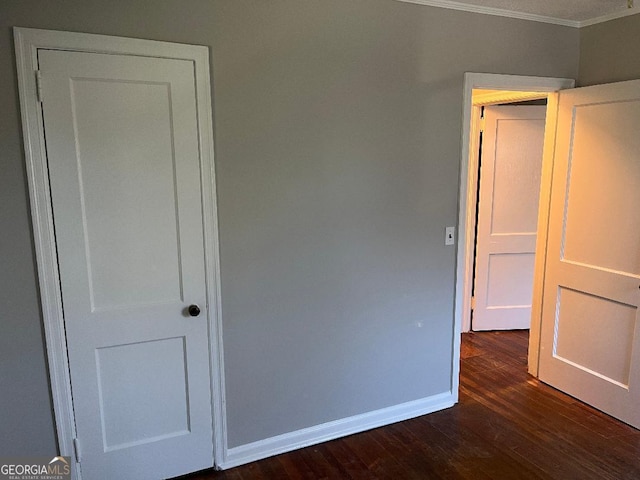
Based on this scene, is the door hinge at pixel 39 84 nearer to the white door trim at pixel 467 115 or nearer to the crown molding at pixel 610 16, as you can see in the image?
the white door trim at pixel 467 115

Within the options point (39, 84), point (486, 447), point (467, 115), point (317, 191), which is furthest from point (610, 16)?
point (39, 84)

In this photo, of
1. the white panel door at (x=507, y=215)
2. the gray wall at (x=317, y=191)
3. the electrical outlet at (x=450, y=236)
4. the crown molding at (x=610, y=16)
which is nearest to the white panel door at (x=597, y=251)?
the crown molding at (x=610, y=16)

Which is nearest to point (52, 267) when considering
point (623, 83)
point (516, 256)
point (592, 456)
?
point (592, 456)

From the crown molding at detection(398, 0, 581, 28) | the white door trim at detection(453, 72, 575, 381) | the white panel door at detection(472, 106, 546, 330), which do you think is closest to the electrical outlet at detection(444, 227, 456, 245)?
the white door trim at detection(453, 72, 575, 381)

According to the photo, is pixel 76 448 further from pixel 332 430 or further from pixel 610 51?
pixel 610 51

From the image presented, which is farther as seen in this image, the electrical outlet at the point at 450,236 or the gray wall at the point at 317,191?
the electrical outlet at the point at 450,236

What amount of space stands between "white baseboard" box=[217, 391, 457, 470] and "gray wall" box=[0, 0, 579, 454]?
0.05 meters

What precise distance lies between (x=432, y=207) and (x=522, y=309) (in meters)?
2.14

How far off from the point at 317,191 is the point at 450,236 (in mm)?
946

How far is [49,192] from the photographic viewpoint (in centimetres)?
190

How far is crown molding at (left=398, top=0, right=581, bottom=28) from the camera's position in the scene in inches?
99.3

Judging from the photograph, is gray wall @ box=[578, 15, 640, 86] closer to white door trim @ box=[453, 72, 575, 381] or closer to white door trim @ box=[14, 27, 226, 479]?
white door trim @ box=[453, 72, 575, 381]

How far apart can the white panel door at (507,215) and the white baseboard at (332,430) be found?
148cm

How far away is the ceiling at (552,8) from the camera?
8.39 ft
